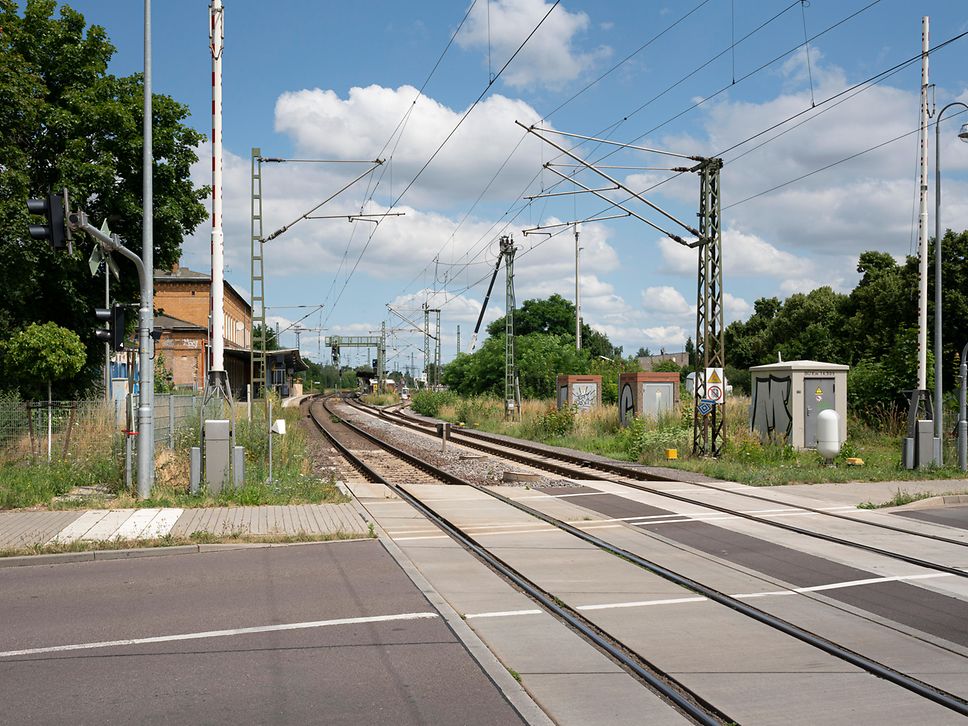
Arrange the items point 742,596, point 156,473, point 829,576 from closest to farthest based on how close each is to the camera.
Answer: point 742,596
point 829,576
point 156,473

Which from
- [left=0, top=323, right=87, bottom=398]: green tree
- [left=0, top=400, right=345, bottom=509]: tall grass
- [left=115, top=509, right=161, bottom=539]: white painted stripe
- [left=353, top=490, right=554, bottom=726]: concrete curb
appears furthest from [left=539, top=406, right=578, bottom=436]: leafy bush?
[left=353, top=490, right=554, bottom=726]: concrete curb

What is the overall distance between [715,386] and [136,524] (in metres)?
13.6

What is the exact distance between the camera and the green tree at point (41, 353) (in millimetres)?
22484

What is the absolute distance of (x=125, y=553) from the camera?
10539 millimetres

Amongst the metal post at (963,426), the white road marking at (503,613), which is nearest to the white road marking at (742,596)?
the white road marking at (503,613)

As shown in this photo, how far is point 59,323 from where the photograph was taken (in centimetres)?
2756

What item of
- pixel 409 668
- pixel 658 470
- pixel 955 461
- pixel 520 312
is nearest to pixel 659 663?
pixel 409 668

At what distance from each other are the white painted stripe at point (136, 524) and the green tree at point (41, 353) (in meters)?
11.1

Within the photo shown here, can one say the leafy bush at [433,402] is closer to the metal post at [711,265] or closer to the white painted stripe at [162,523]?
the metal post at [711,265]

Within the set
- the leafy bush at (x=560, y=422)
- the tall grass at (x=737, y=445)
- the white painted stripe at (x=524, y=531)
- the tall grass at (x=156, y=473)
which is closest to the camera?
the white painted stripe at (x=524, y=531)

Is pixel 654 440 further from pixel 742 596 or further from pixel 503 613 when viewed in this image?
pixel 503 613

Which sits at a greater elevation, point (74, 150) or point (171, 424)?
point (74, 150)

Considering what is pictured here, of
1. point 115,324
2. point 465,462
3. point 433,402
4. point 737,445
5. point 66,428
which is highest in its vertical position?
point 115,324

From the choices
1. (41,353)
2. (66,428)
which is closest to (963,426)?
(66,428)
